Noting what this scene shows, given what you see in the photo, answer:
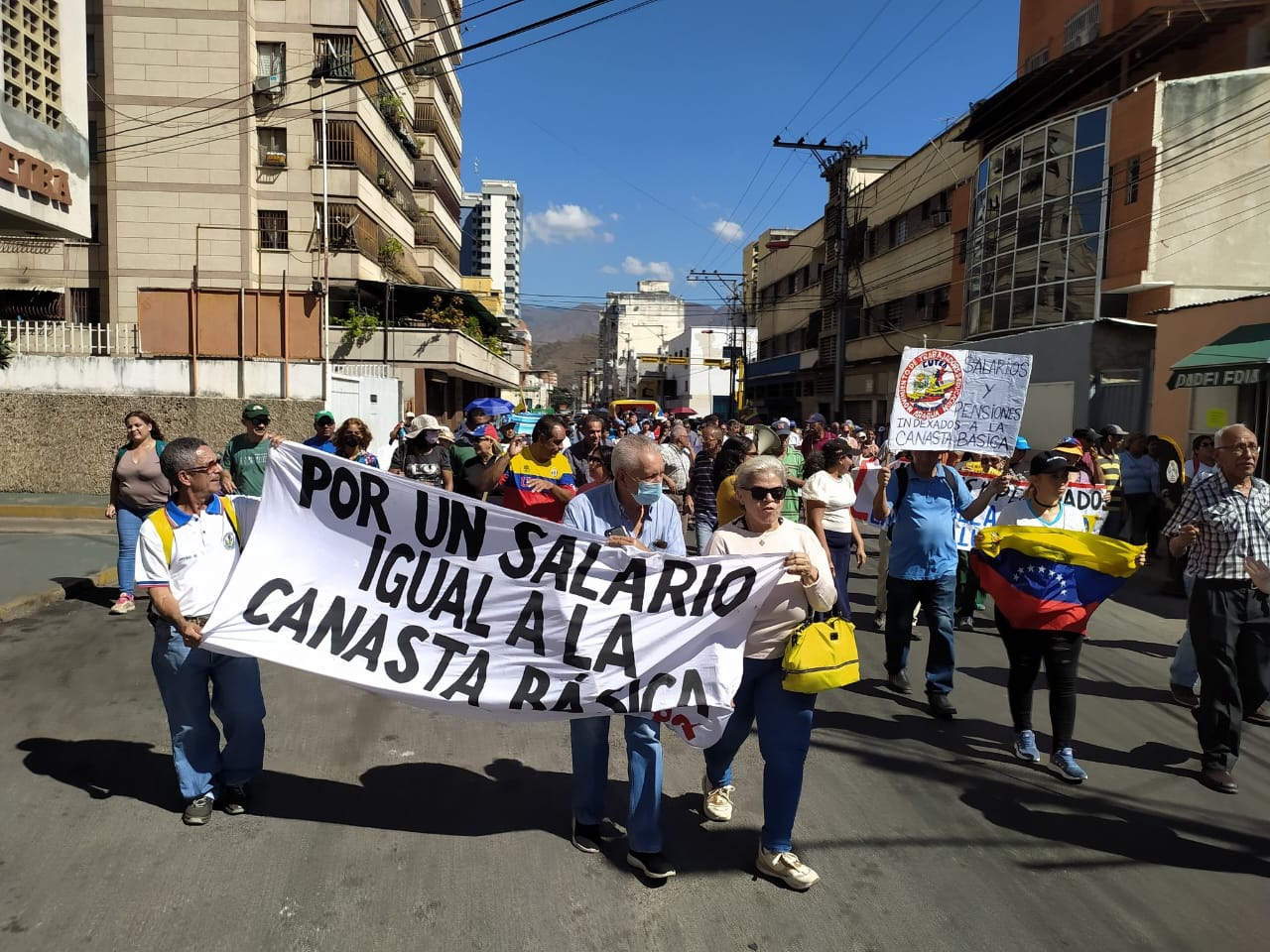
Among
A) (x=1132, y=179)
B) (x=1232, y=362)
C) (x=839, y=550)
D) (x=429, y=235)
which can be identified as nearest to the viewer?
(x=839, y=550)

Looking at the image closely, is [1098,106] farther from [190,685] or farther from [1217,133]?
[190,685]

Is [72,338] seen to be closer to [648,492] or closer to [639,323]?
[648,492]

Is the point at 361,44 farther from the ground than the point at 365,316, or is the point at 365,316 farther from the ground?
the point at 361,44

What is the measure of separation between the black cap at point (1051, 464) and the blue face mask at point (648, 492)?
8.18 ft

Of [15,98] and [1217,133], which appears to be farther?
[1217,133]

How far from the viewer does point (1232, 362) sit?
1291 cm

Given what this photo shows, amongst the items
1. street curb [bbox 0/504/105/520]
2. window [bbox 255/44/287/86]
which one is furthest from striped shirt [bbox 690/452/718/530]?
window [bbox 255/44/287/86]

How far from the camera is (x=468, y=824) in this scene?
3.95 metres

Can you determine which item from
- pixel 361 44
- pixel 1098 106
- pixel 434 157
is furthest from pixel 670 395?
pixel 1098 106

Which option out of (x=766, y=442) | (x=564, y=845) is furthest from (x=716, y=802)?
(x=766, y=442)

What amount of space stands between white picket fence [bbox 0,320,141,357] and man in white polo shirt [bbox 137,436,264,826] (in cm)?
1541

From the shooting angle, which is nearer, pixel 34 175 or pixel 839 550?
pixel 839 550

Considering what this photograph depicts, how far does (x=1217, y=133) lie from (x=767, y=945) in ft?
80.0

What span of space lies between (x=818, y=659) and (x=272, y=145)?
3242 centimetres
